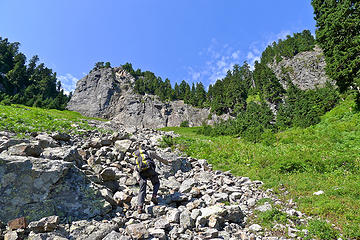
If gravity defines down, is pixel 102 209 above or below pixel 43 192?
below

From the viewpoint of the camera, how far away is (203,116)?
98.6 metres

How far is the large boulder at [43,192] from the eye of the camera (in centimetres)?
526

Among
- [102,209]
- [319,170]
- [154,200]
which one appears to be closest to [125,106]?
[319,170]

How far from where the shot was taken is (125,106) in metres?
107

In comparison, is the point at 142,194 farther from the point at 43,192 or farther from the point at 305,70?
the point at 305,70

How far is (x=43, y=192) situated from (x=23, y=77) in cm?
12769

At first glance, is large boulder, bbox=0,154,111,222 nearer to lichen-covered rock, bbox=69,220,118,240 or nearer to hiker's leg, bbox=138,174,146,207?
lichen-covered rock, bbox=69,220,118,240

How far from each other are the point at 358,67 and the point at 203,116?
258 feet

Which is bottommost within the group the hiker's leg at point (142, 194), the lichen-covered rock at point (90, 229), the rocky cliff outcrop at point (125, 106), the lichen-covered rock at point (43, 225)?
the lichen-covered rock at point (90, 229)

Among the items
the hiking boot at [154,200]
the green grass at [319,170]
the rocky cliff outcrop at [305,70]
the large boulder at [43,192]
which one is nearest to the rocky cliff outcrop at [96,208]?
the large boulder at [43,192]

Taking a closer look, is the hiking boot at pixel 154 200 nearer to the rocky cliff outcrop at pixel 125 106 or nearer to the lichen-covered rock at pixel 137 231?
the lichen-covered rock at pixel 137 231

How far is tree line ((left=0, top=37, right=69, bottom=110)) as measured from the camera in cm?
8800

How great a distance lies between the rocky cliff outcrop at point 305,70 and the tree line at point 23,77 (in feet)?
371

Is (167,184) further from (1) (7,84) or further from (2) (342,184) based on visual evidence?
(1) (7,84)
